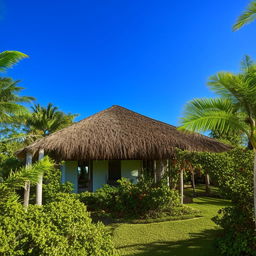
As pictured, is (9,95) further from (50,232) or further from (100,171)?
(50,232)

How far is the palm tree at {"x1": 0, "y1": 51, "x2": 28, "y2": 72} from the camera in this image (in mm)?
3793

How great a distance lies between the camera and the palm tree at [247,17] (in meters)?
3.75

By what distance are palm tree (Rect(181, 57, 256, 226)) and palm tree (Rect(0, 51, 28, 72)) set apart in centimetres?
342

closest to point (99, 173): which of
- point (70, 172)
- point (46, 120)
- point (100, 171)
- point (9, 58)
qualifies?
point (100, 171)

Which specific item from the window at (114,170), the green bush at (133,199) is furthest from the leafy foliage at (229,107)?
the window at (114,170)

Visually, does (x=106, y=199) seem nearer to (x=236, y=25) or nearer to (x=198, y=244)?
(x=198, y=244)

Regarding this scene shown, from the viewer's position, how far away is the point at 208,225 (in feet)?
19.5

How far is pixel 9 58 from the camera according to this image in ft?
12.6

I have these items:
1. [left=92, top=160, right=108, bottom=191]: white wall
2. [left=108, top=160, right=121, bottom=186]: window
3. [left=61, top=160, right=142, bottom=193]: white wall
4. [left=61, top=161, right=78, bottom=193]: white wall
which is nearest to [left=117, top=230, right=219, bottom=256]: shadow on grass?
[left=61, top=160, right=142, bottom=193]: white wall

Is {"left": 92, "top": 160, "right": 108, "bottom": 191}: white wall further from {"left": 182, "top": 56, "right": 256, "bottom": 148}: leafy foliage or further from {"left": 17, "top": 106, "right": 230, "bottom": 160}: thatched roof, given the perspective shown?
{"left": 182, "top": 56, "right": 256, "bottom": 148}: leafy foliage

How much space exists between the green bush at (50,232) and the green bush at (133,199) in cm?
395

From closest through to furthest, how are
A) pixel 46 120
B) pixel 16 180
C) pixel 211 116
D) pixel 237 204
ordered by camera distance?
pixel 16 180, pixel 211 116, pixel 237 204, pixel 46 120

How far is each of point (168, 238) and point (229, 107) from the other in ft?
11.8

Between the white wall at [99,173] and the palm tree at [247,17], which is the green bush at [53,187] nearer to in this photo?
the white wall at [99,173]
